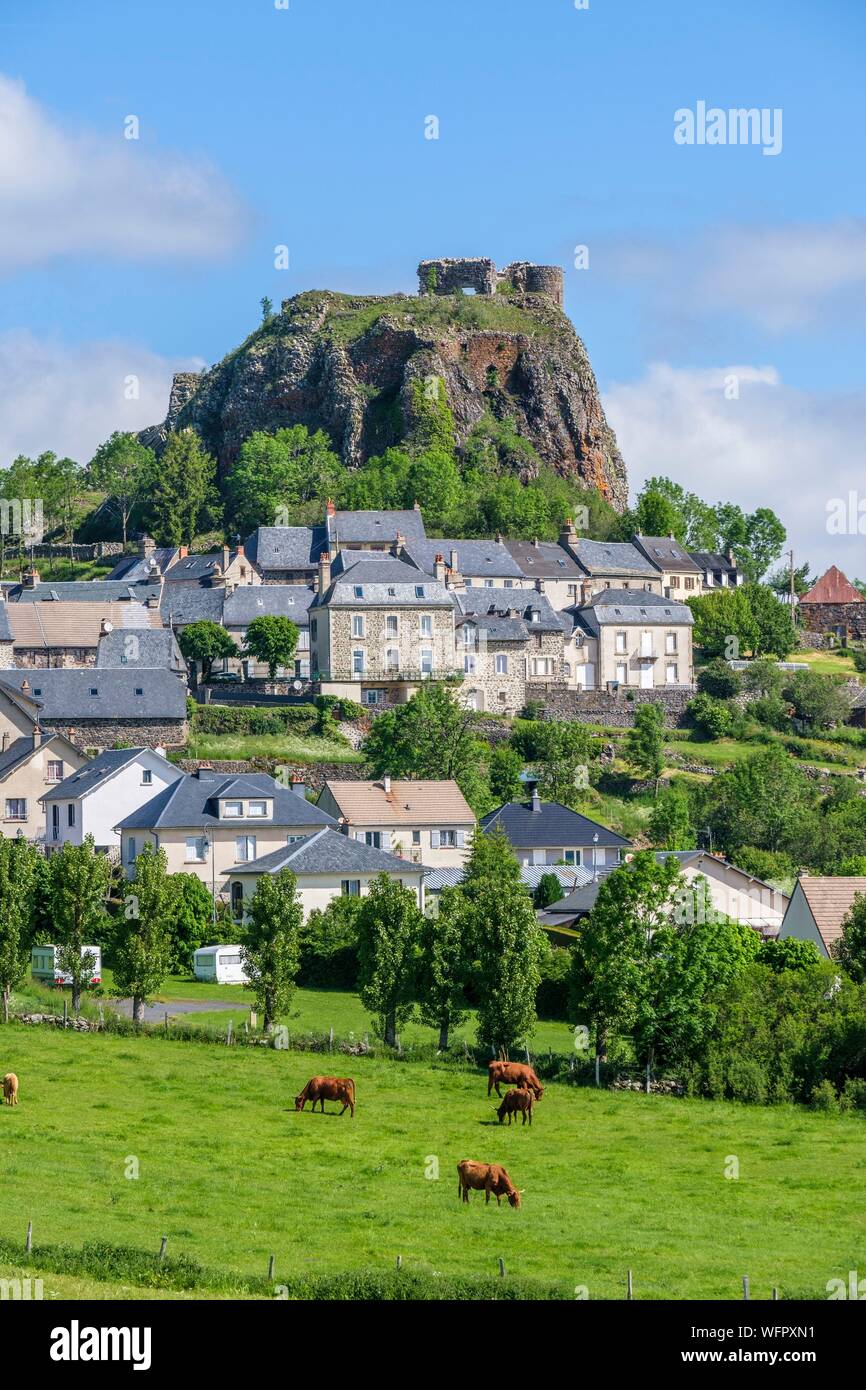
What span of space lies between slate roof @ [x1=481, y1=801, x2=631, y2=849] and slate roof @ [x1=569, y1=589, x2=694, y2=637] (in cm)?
2949

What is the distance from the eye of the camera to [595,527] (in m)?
134

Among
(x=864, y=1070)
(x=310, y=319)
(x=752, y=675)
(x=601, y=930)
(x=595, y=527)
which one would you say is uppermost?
(x=310, y=319)

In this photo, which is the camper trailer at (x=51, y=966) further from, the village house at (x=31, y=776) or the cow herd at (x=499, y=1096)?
the cow herd at (x=499, y=1096)

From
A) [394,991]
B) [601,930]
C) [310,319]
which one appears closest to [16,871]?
[394,991]

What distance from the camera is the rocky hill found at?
143 metres

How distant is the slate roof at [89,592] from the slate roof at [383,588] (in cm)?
1461

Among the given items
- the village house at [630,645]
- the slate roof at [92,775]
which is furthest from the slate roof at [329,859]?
the village house at [630,645]

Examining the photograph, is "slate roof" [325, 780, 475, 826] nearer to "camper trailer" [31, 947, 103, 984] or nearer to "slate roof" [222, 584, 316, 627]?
"camper trailer" [31, 947, 103, 984]

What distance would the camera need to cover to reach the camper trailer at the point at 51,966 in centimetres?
5764

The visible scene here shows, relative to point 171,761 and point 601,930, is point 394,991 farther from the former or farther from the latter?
point 171,761

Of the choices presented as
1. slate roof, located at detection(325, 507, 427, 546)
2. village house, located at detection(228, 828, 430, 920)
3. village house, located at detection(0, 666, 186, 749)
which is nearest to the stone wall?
slate roof, located at detection(325, 507, 427, 546)

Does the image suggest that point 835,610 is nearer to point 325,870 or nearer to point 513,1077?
point 325,870

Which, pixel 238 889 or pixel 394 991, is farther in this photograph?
pixel 238 889
